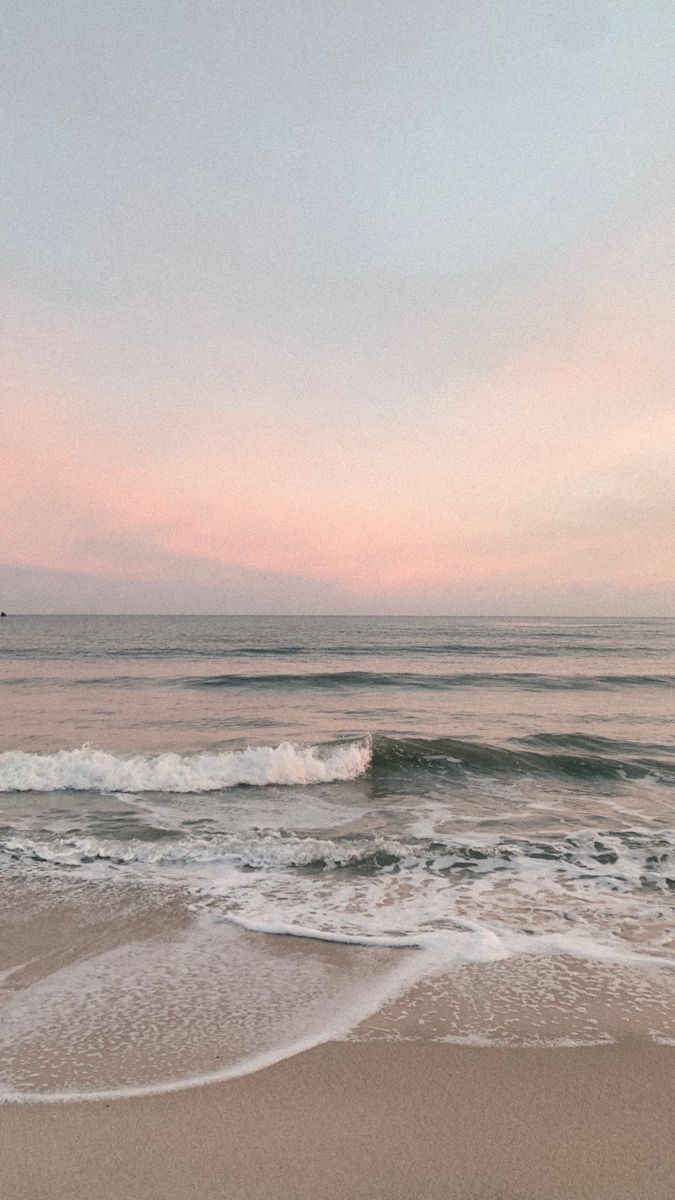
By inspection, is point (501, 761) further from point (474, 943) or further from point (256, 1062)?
point (256, 1062)

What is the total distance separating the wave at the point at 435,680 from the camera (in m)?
27.8

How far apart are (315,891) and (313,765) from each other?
20.3ft

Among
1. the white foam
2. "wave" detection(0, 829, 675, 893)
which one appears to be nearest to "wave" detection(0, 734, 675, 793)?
the white foam

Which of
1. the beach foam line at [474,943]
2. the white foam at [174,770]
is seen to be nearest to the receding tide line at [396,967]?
the beach foam line at [474,943]

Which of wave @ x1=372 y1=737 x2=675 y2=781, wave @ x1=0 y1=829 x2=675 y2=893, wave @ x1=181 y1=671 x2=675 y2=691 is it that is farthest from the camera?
wave @ x1=181 y1=671 x2=675 y2=691

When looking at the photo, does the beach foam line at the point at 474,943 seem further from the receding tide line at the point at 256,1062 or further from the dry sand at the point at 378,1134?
the dry sand at the point at 378,1134

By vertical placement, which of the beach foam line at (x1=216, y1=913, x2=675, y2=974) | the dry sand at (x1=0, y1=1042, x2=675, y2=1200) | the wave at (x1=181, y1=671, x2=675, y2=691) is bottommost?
the wave at (x1=181, y1=671, x2=675, y2=691)

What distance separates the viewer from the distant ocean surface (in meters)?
4.11

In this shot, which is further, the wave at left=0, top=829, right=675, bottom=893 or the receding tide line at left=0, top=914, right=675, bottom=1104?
the wave at left=0, top=829, right=675, bottom=893

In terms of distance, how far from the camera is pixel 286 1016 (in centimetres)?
424

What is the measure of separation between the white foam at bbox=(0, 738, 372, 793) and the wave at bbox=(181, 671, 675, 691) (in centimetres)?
1431

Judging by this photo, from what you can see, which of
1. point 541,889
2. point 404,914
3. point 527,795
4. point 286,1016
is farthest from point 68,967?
point 527,795

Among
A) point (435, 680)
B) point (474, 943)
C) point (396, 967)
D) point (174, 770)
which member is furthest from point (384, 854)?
point (435, 680)

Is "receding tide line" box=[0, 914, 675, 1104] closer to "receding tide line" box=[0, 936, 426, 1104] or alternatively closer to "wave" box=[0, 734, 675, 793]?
"receding tide line" box=[0, 936, 426, 1104]
